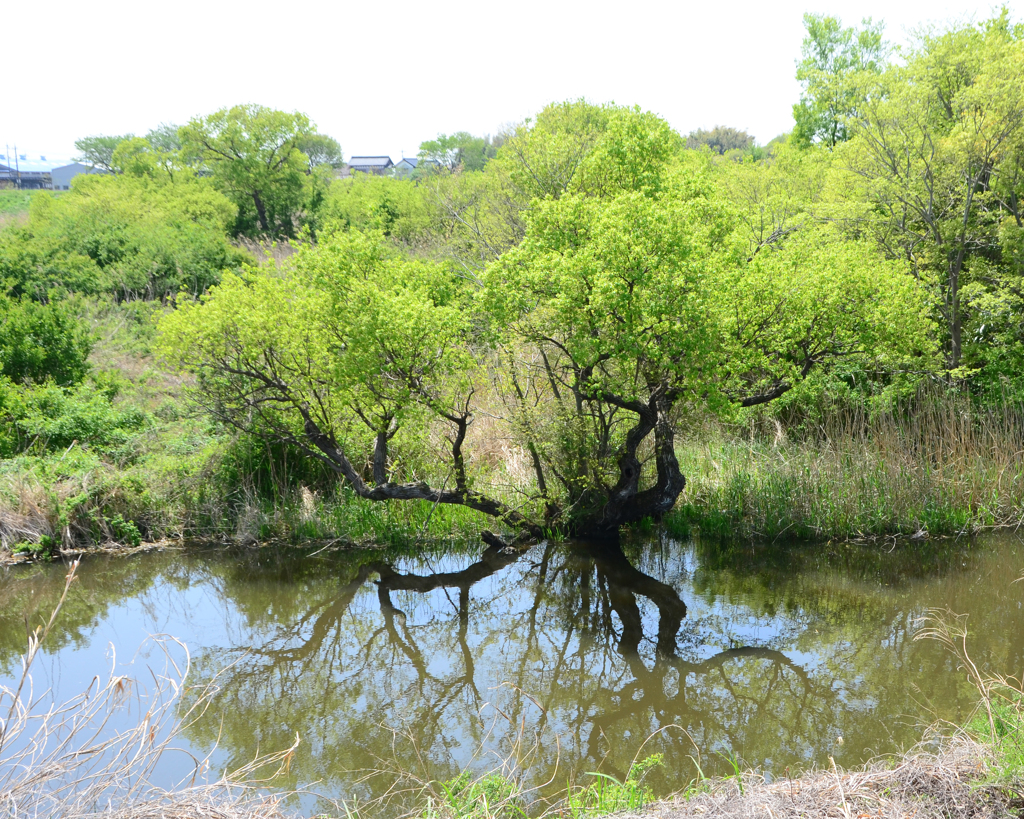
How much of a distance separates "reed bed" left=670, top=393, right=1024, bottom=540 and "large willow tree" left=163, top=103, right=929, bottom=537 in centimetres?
99

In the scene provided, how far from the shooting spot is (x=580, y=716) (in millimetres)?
5801

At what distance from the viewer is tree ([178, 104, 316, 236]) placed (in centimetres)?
3334

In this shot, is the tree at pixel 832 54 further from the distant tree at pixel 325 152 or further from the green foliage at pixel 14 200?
the green foliage at pixel 14 200

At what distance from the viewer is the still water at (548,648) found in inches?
214

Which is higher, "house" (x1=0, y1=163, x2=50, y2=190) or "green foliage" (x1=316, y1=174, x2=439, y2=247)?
"house" (x1=0, y1=163, x2=50, y2=190)

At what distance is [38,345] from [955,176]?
1489cm

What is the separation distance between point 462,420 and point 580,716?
150 inches

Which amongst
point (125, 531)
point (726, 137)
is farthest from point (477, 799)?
point (726, 137)

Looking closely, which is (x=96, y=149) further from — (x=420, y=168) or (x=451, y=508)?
(x=451, y=508)

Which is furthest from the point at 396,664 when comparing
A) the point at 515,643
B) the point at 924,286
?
the point at 924,286

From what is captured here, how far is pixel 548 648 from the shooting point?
7.05 meters

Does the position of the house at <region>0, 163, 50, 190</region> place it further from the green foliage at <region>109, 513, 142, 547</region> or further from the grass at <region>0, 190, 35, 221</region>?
the green foliage at <region>109, 513, 142, 547</region>

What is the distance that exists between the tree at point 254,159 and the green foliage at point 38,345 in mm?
21550

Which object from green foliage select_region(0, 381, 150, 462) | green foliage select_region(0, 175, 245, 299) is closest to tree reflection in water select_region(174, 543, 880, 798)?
green foliage select_region(0, 381, 150, 462)
